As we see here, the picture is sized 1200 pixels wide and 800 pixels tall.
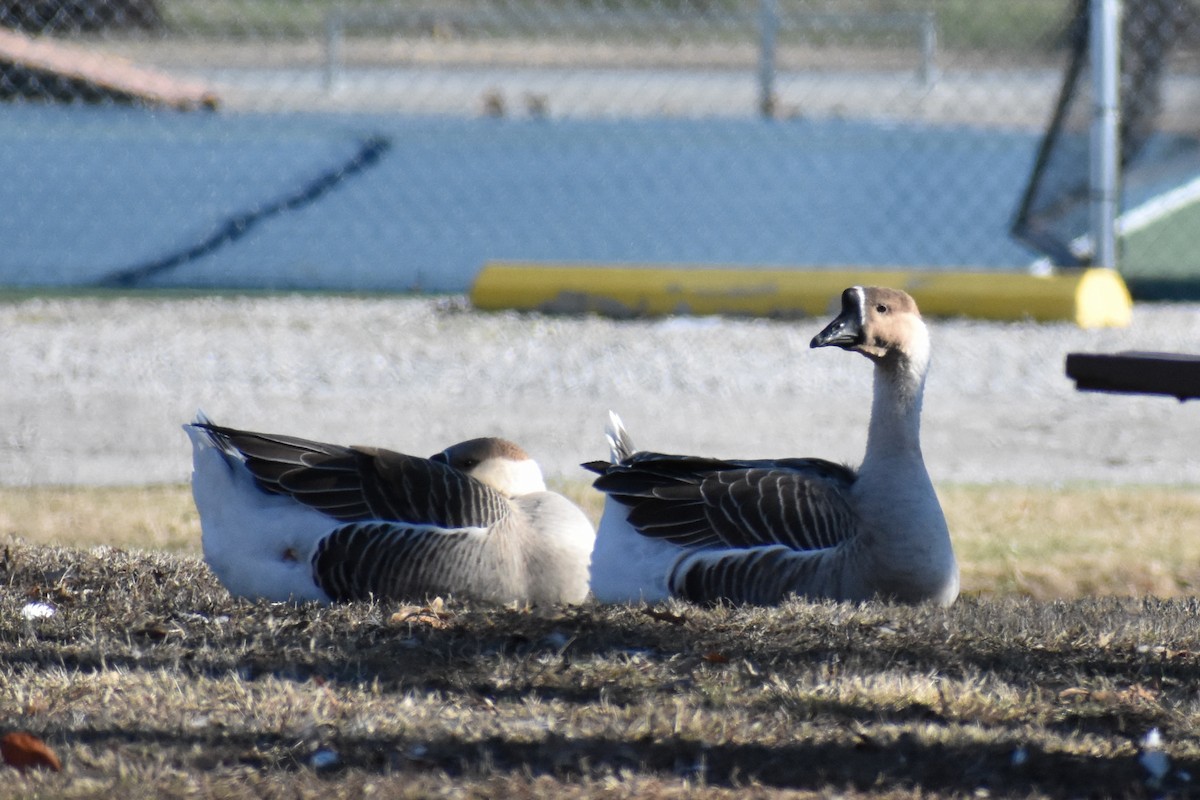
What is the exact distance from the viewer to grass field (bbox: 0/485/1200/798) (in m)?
2.99

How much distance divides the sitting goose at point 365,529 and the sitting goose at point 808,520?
0.20m

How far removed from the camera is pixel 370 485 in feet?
14.8

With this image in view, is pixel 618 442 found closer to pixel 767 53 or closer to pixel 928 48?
pixel 767 53

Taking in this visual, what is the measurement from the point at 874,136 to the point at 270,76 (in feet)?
15.2

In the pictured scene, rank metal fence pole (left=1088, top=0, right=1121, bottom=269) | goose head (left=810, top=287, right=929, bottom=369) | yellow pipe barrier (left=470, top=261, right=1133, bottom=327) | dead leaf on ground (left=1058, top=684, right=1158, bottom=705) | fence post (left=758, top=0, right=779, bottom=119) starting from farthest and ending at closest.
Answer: fence post (left=758, top=0, right=779, bottom=119)
metal fence pole (left=1088, top=0, right=1121, bottom=269)
yellow pipe barrier (left=470, top=261, right=1133, bottom=327)
goose head (left=810, top=287, right=929, bottom=369)
dead leaf on ground (left=1058, top=684, right=1158, bottom=705)

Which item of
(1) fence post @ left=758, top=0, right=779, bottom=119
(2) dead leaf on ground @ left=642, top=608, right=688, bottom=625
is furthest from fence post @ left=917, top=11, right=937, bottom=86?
(2) dead leaf on ground @ left=642, top=608, right=688, bottom=625

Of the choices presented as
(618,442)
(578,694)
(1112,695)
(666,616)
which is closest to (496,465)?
(618,442)

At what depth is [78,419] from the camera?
24.0 feet

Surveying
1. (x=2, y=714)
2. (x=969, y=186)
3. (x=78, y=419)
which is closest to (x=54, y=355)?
(x=78, y=419)

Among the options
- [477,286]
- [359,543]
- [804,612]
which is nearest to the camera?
[804,612]

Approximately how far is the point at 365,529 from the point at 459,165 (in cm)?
721

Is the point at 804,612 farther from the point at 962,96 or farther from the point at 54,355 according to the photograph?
the point at 962,96

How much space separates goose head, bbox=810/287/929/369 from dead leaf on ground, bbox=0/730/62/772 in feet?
7.30

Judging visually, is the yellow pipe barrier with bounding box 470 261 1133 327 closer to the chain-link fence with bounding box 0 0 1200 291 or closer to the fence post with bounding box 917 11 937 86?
the chain-link fence with bounding box 0 0 1200 291
